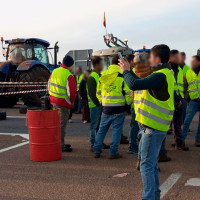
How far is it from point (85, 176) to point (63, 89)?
2012 mm

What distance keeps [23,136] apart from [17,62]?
22.1 ft

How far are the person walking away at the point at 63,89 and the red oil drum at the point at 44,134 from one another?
50cm

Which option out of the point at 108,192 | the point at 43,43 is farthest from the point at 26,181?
the point at 43,43

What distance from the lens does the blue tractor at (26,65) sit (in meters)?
13.8

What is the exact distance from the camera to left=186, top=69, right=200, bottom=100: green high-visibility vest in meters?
7.03

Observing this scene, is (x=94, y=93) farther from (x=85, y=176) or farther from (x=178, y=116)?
(x=85, y=176)

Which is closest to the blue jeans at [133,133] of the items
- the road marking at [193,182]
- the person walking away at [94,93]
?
the person walking away at [94,93]

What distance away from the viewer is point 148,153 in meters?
3.72

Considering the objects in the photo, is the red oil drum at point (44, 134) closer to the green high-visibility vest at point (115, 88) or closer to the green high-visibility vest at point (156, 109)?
the green high-visibility vest at point (115, 88)

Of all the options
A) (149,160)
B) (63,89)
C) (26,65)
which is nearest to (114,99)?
(63,89)

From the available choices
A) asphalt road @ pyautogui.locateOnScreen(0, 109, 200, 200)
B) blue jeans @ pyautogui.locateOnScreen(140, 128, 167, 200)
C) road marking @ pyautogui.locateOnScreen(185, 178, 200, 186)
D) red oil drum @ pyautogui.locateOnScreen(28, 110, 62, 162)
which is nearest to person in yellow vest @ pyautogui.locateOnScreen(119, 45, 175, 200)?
blue jeans @ pyautogui.locateOnScreen(140, 128, 167, 200)

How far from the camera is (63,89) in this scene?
6.64m

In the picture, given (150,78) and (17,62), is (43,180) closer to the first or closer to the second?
(150,78)

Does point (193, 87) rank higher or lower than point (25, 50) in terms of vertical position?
lower
